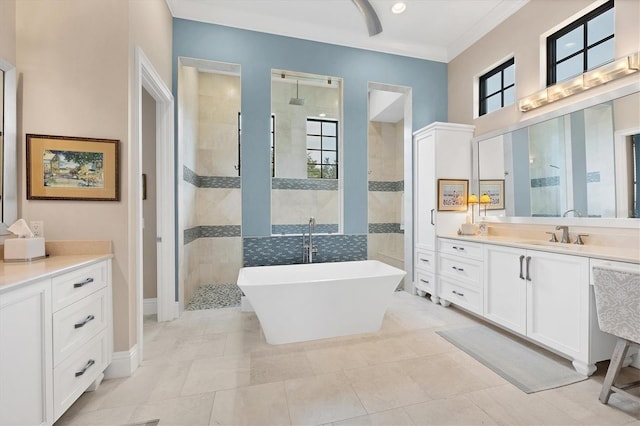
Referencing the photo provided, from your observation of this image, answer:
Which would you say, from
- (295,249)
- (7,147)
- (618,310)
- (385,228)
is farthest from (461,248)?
(7,147)

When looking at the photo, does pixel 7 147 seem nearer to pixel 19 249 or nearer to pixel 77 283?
pixel 19 249

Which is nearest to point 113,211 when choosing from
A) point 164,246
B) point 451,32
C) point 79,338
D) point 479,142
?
point 79,338

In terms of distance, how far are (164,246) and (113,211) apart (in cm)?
107

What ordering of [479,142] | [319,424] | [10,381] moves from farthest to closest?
[479,142] < [319,424] < [10,381]

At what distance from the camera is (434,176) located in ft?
11.5

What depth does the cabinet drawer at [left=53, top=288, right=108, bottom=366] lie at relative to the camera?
148 cm

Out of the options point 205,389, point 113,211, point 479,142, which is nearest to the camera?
point 205,389

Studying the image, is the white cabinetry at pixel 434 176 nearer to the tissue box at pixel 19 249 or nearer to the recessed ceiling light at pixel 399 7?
the recessed ceiling light at pixel 399 7

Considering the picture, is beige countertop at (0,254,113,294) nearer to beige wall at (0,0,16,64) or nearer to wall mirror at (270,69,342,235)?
beige wall at (0,0,16,64)

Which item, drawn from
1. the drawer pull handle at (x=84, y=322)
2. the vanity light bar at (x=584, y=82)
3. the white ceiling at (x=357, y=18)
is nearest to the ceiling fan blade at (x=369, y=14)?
the white ceiling at (x=357, y=18)

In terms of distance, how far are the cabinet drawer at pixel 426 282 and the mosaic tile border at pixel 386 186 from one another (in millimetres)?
2211

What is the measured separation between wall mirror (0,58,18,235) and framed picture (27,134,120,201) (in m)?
0.07

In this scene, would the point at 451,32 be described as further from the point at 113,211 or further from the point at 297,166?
the point at 113,211

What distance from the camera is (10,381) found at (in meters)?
1.19
